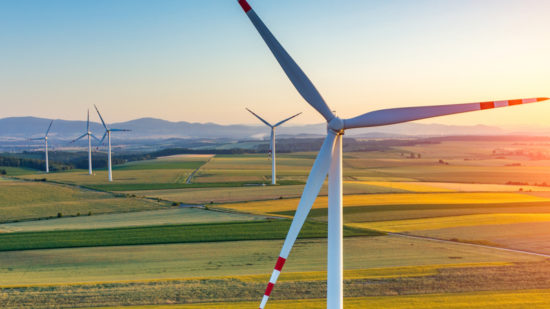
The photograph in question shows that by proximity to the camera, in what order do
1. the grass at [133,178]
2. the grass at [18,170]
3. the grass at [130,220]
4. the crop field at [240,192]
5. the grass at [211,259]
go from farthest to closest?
the grass at [18,170], the grass at [133,178], the crop field at [240,192], the grass at [130,220], the grass at [211,259]

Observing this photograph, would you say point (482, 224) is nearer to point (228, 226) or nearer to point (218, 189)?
point (228, 226)

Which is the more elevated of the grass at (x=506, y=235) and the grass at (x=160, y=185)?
the grass at (x=160, y=185)

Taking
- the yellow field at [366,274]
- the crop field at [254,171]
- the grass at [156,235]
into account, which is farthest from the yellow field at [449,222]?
the crop field at [254,171]

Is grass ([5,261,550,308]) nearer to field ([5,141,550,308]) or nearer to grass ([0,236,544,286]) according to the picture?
field ([5,141,550,308])

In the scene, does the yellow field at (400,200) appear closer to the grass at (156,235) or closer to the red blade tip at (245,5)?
the grass at (156,235)

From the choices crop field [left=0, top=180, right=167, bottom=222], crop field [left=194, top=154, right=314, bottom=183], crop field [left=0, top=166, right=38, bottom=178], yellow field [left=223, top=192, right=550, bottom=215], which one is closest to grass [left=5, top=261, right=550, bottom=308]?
yellow field [left=223, top=192, right=550, bottom=215]

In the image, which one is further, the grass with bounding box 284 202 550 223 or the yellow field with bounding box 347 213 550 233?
the grass with bounding box 284 202 550 223

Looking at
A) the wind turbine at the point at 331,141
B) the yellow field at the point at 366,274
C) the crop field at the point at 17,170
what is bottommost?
the yellow field at the point at 366,274

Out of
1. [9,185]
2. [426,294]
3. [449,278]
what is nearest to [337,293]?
[426,294]
